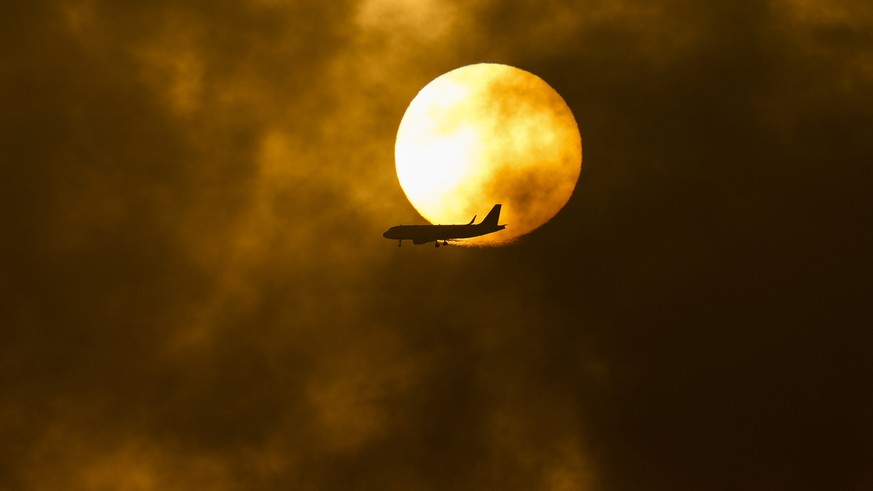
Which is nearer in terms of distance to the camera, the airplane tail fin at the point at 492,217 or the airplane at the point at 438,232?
the airplane tail fin at the point at 492,217

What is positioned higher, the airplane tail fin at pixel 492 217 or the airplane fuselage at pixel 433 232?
the airplane fuselage at pixel 433 232

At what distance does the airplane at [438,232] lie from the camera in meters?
35.6

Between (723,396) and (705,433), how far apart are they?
2.39m

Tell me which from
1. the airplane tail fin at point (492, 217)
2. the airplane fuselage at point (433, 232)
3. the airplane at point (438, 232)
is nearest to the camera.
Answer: the airplane tail fin at point (492, 217)

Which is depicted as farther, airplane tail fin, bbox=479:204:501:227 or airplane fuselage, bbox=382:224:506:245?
airplane fuselage, bbox=382:224:506:245

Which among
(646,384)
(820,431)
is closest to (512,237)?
(646,384)

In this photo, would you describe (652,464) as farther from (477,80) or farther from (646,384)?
(477,80)

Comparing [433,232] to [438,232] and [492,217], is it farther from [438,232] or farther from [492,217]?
[492,217]

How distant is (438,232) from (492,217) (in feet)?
12.4

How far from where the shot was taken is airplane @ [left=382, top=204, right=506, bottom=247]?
3559 cm

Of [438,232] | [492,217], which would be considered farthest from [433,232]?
[492,217]

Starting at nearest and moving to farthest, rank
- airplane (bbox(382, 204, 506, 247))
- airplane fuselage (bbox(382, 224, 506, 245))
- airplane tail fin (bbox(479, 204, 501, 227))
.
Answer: airplane tail fin (bbox(479, 204, 501, 227)) → airplane (bbox(382, 204, 506, 247)) → airplane fuselage (bbox(382, 224, 506, 245))

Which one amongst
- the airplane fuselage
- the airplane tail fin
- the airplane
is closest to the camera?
the airplane tail fin

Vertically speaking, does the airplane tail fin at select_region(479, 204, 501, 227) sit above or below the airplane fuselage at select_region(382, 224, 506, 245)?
below
